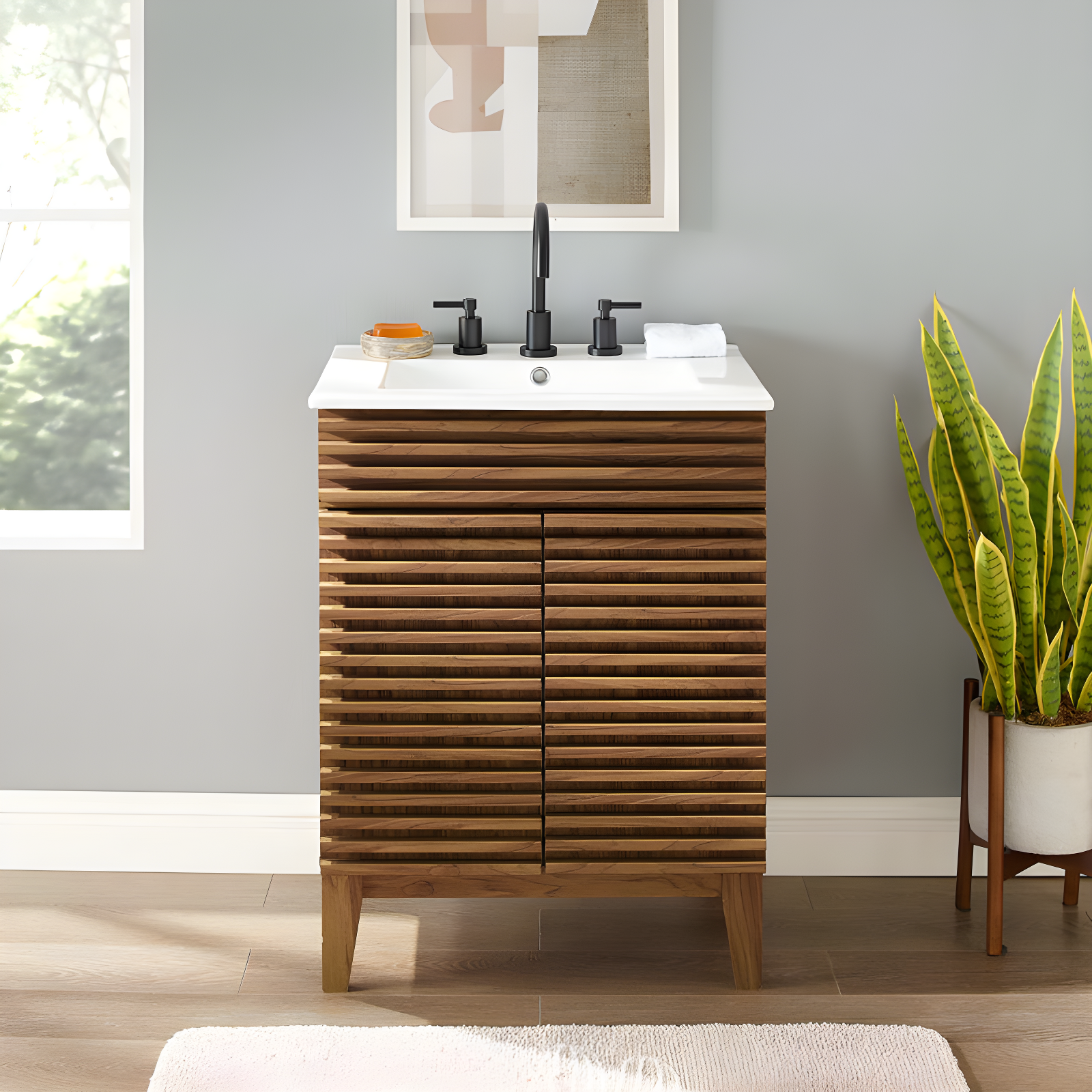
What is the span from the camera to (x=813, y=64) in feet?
6.72

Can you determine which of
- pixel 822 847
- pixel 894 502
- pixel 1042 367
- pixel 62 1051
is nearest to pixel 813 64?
pixel 1042 367

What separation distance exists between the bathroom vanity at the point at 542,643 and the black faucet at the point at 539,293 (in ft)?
1.03

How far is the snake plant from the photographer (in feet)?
6.12

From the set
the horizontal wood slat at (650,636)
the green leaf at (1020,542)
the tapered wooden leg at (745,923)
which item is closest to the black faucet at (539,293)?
the horizontal wood slat at (650,636)

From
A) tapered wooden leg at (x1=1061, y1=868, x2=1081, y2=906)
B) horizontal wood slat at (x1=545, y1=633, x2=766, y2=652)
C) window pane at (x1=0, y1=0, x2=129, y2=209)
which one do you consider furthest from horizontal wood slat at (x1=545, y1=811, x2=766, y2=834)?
window pane at (x1=0, y1=0, x2=129, y2=209)

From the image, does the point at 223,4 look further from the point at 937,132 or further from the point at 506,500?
the point at 937,132

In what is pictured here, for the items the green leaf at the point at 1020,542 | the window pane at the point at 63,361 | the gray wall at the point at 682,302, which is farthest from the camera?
the window pane at the point at 63,361

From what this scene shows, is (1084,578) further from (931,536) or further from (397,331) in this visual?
(397,331)

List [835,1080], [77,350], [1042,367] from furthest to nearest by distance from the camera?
1. [77,350]
2. [1042,367]
3. [835,1080]

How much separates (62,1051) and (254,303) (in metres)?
1.35

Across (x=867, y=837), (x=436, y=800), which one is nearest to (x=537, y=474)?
(x=436, y=800)

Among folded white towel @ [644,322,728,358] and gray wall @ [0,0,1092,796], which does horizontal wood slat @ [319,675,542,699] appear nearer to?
gray wall @ [0,0,1092,796]

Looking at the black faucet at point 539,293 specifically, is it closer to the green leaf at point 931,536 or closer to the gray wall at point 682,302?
the gray wall at point 682,302

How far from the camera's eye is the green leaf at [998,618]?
178 cm
